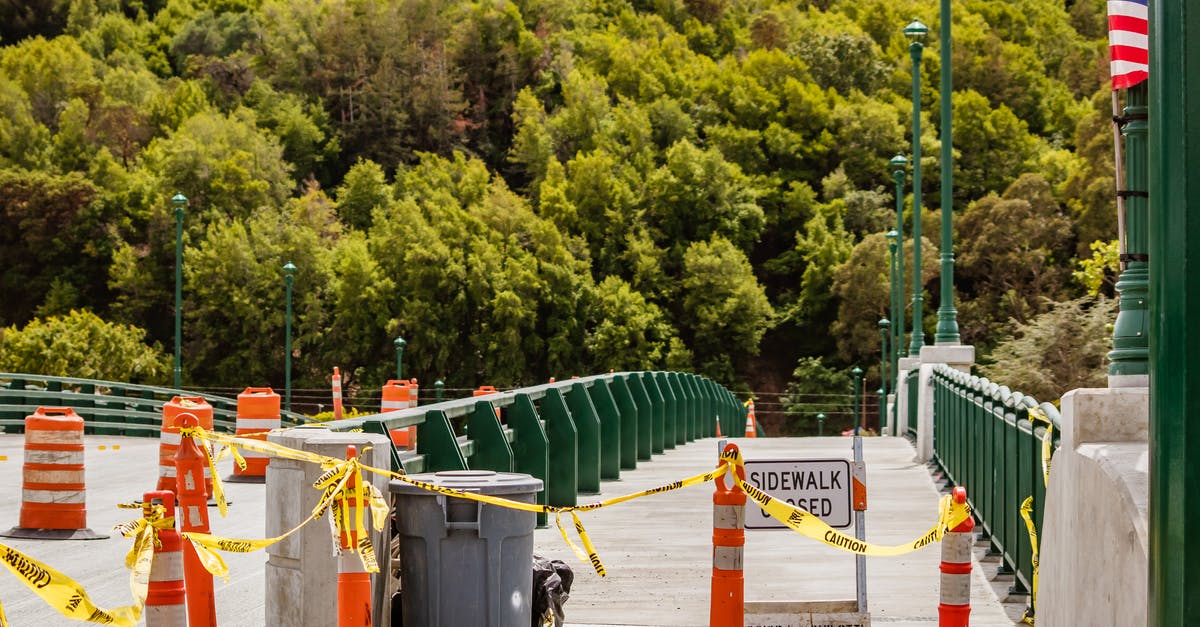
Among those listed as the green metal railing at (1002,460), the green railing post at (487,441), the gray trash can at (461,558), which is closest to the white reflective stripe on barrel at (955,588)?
the green metal railing at (1002,460)

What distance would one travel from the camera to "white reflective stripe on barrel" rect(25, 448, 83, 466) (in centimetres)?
1305

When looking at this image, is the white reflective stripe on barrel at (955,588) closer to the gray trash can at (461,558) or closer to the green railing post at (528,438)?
the gray trash can at (461,558)

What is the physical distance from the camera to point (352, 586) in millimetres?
7055

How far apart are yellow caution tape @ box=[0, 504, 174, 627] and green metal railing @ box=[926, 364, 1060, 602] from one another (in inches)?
189

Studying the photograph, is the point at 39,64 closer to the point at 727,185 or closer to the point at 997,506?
the point at 727,185

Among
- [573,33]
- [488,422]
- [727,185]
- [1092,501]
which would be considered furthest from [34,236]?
[1092,501]

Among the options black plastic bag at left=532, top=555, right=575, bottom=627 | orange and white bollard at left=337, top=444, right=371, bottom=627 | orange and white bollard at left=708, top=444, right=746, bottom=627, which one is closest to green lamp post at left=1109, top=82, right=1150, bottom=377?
orange and white bollard at left=708, top=444, right=746, bottom=627

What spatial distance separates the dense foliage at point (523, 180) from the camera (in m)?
88.4

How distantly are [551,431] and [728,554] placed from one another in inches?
282

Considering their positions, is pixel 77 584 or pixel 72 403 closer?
pixel 77 584

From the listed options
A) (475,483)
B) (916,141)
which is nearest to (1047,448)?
(475,483)

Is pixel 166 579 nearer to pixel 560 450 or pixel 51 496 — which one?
pixel 51 496

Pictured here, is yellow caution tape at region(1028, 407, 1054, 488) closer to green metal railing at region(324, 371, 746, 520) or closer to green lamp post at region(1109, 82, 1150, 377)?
green lamp post at region(1109, 82, 1150, 377)

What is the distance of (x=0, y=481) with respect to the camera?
18.3 m
